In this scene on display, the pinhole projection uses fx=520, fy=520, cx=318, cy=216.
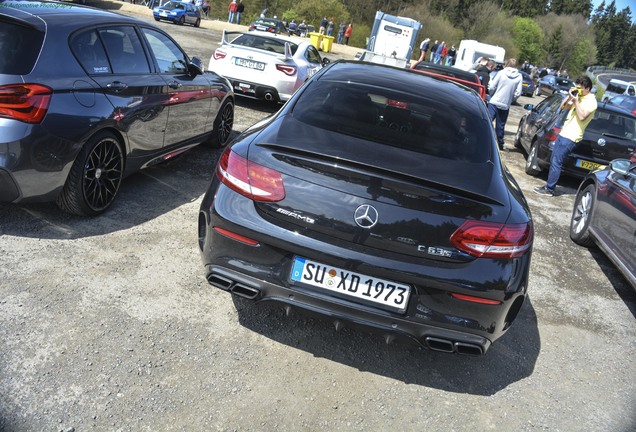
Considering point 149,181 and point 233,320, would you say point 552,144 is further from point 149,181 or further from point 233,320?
point 233,320

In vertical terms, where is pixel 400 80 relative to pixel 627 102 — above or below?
above

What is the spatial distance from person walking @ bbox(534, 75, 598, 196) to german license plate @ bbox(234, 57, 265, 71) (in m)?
5.36

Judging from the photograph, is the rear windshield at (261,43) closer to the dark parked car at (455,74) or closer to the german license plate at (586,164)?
the dark parked car at (455,74)

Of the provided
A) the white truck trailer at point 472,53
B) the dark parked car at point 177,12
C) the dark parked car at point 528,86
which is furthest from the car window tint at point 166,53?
the dark parked car at point 528,86

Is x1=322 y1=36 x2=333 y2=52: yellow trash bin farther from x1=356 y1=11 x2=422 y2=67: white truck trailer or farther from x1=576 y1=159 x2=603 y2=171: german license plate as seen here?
x1=576 y1=159 x2=603 y2=171: german license plate

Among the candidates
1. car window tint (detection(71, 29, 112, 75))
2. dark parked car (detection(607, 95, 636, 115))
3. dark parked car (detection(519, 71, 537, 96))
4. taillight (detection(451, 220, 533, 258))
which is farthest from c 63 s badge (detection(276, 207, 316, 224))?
dark parked car (detection(519, 71, 537, 96))

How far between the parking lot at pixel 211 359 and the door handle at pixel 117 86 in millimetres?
1052

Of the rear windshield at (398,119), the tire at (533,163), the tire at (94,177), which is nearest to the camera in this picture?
the rear windshield at (398,119)

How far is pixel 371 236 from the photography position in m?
2.63

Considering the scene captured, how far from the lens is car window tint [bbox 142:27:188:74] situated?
17.2ft

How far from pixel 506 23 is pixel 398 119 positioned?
3092 inches

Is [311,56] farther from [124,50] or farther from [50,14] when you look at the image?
[50,14]

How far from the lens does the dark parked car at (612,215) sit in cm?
471

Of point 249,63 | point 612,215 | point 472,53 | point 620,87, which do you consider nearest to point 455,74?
point 249,63
